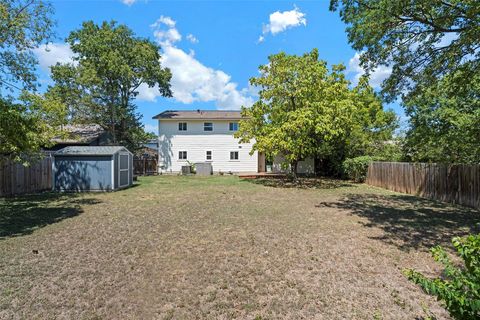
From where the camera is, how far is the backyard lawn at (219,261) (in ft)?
11.7

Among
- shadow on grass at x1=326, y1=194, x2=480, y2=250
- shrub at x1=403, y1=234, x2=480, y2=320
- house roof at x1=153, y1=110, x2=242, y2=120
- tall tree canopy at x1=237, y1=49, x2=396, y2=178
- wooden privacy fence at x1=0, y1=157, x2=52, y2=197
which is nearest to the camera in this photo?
shrub at x1=403, y1=234, x2=480, y2=320

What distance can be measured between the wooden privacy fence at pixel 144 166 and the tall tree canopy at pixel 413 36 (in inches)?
834

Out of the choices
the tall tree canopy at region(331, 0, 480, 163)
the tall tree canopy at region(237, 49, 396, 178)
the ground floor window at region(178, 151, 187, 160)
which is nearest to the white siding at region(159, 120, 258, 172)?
the ground floor window at region(178, 151, 187, 160)

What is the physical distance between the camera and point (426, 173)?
1270 cm

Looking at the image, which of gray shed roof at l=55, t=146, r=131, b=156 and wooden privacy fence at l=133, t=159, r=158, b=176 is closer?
gray shed roof at l=55, t=146, r=131, b=156

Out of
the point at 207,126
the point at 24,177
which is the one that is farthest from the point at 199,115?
the point at 24,177

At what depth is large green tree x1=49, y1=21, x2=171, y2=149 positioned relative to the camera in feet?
76.0

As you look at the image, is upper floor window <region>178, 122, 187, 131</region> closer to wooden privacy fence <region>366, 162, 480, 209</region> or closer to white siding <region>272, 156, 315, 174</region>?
white siding <region>272, 156, 315, 174</region>

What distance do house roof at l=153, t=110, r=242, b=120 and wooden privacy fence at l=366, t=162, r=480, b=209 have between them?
13.2 metres

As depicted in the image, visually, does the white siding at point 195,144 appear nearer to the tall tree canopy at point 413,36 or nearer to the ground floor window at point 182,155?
the ground floor window at point 182,155

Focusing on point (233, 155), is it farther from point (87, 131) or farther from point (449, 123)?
point (449, 123)

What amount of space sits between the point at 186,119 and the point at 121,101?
20.4 feet

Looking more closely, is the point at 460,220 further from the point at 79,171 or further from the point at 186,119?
the point at 186,119

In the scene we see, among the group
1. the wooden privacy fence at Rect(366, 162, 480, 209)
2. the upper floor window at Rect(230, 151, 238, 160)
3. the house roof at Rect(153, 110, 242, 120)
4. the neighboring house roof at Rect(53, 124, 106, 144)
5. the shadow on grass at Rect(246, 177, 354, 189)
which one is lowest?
the shadow on grass at Rect(246, 177, 354, 189)
